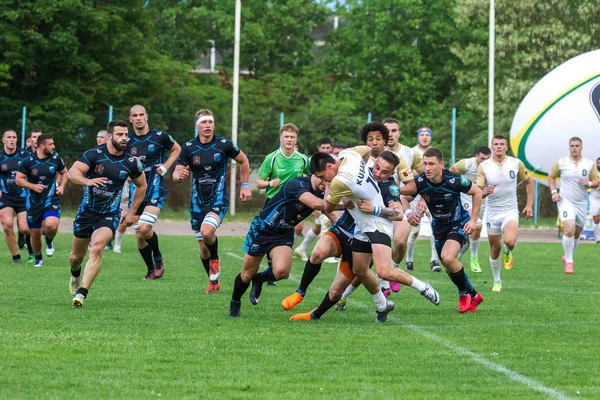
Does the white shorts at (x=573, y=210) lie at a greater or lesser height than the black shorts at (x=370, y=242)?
greater

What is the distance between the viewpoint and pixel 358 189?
398 inches

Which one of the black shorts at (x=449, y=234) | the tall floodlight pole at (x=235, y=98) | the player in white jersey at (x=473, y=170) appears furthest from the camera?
the tall floodlight pole at (x=235, y=98)

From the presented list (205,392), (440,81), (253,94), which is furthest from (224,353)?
(440,81)

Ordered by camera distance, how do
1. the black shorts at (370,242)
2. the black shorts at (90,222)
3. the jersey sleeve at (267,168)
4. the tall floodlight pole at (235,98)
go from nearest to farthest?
the black shorts at (370,242)
the black shorts at (90,222)
the jersey sleeve at (267,168)
the tall floodlight pole at (235,98)

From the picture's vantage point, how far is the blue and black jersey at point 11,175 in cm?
1914

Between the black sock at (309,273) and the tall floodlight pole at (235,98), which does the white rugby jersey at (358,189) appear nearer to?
the black sock at (309,273)

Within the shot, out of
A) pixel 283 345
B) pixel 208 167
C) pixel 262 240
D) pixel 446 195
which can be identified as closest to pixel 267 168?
pixel 208 167

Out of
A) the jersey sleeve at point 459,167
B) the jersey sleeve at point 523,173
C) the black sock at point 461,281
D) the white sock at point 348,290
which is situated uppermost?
the jersey sleeve at point 459,167

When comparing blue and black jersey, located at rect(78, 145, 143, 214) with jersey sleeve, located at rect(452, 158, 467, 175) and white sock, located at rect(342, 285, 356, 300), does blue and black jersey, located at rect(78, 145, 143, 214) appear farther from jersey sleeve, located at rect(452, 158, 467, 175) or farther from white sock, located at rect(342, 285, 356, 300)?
jersey sleeve, located at rect(452, 158, 467, 175)

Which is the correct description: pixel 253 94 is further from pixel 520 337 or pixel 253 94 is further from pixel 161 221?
pixel 520 337

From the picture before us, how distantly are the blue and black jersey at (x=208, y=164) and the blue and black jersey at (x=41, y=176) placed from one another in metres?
4.85

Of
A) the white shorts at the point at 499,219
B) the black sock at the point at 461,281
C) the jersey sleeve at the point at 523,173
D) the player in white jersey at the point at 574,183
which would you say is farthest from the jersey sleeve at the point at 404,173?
the player in white jersey at the point at 574,183

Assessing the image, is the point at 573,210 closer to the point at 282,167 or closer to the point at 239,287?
the point at 282,167

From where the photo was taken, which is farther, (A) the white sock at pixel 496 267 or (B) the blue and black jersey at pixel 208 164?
→ (A) the white sock at pixel 496 267
